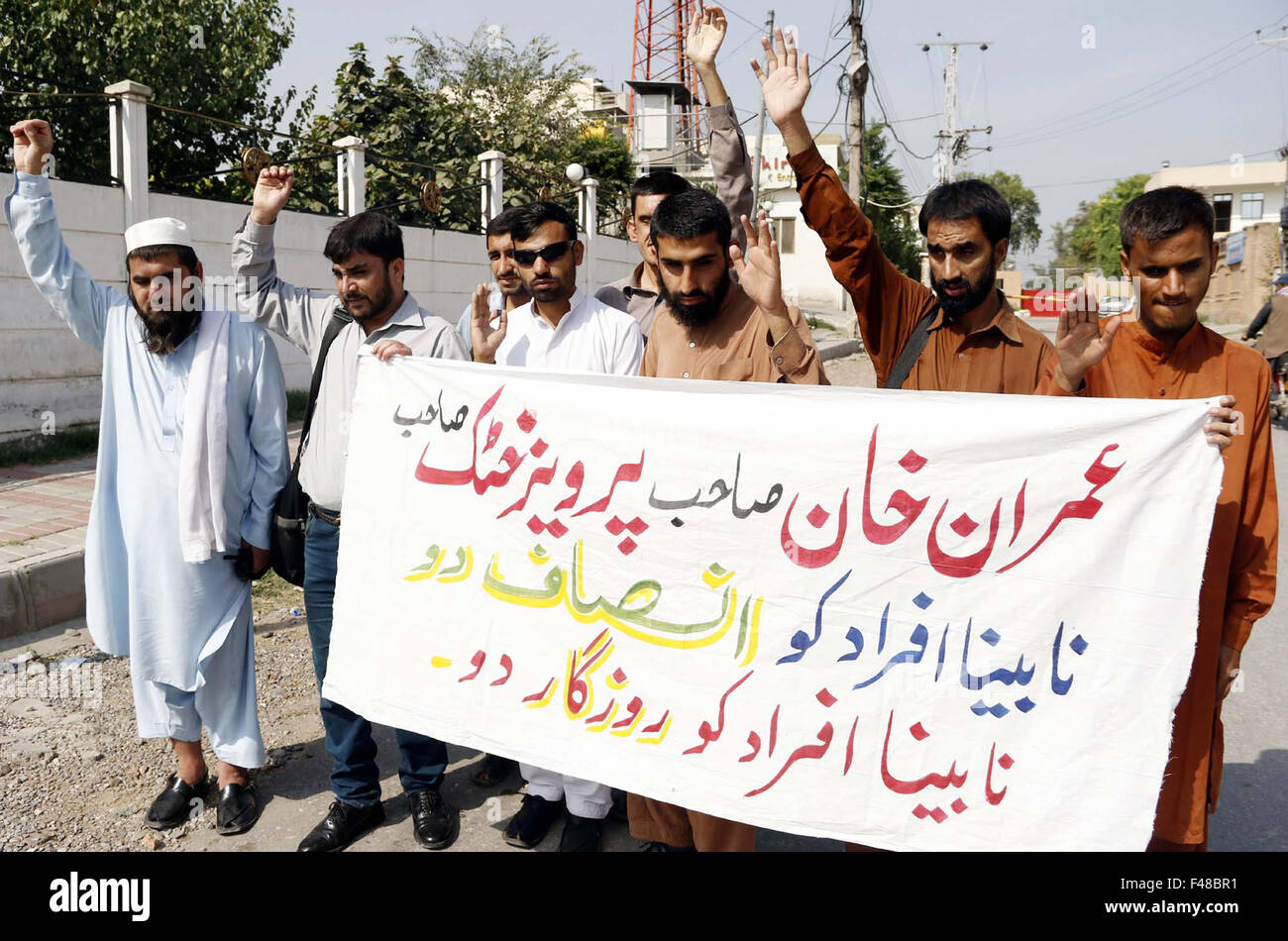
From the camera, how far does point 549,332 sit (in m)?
3.24

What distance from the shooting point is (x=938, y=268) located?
8.64ft

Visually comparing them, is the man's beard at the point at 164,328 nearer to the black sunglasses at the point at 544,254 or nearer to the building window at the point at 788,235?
the black sunglasses at the point at 544,254

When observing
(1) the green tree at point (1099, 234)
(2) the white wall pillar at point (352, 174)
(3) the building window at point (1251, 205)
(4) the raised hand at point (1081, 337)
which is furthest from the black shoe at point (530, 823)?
(3) the building window at point (1251, 205)

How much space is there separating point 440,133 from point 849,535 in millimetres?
11867

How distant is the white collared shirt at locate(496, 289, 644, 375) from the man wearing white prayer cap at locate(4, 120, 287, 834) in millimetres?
860

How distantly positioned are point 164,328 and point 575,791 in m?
1.90

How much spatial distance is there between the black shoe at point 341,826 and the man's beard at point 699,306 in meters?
1.78

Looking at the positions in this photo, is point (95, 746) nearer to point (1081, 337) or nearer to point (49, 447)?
point (1081, 337)

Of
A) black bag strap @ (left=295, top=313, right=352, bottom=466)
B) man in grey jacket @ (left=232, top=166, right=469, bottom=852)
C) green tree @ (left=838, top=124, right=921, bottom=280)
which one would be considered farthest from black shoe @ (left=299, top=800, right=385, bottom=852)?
green tree @ (left=838, top=124, right=921, bottom=280)

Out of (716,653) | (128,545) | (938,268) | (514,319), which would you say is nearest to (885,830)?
(716,653)

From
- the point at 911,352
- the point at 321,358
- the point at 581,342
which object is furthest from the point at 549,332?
the point at 911,352

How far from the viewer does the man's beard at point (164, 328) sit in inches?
122

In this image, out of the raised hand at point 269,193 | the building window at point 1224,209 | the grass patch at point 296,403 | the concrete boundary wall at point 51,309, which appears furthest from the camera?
the building window at point 1224,209
